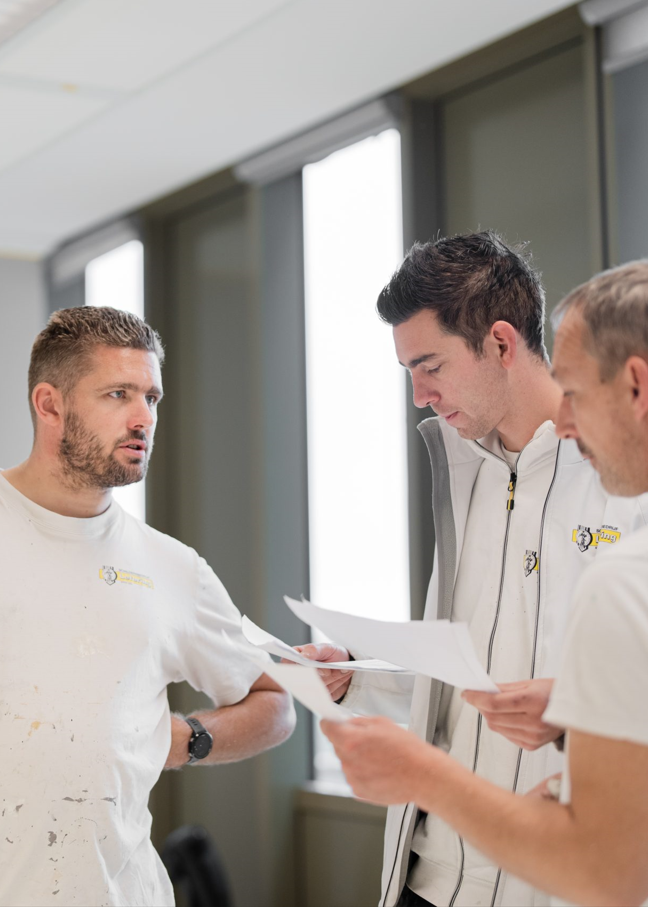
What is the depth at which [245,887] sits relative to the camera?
3.84 meters

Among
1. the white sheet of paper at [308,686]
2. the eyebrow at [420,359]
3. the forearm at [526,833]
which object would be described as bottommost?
the forearm at [526,833]

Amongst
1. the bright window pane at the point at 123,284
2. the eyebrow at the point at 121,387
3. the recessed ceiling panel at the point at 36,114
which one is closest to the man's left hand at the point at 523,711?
the eyebrow at the point at 121,387

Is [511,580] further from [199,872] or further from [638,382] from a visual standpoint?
[199,872]

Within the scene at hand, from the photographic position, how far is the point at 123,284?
191 inches

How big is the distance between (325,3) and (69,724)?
2.03 metres

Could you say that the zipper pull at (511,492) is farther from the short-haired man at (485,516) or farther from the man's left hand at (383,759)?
the man's left hand at (383,759)

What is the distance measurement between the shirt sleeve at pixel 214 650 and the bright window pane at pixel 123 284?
2605 millimetres

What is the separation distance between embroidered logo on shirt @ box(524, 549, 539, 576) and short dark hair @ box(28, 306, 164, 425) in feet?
2.81

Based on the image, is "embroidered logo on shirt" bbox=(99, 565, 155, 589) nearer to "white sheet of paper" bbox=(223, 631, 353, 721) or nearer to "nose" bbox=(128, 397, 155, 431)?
"nose" bbox=(128, 397, 155, 431)

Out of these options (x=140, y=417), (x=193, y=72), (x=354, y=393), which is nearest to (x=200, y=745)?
(x=140, y=417)

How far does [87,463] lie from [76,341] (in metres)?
0.25

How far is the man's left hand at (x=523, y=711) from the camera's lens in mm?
1220

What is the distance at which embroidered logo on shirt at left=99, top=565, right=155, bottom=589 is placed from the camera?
5.98ft

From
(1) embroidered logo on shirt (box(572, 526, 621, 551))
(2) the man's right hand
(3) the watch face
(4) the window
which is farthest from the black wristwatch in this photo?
(4) the window
